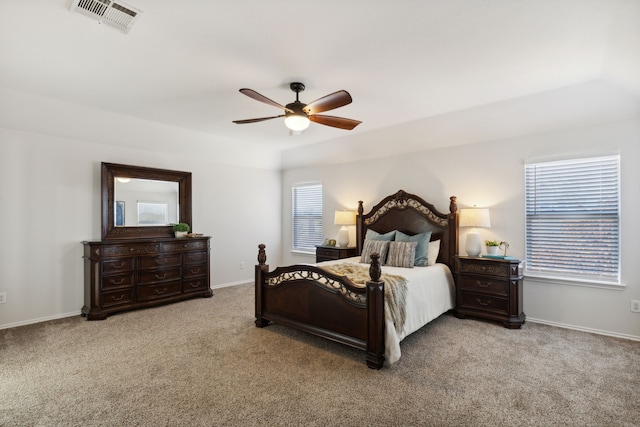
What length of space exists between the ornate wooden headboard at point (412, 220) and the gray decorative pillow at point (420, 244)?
212 millimetres

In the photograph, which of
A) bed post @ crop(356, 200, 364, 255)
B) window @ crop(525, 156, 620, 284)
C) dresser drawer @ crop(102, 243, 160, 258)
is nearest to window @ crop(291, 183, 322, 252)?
bed post @ crop(356, 200, 364, 255)

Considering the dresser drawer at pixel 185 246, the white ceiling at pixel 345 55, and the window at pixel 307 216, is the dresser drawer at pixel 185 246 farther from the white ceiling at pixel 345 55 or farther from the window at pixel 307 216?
the window at pixel 307 216

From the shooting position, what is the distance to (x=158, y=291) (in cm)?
471

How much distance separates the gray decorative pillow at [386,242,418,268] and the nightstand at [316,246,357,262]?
1.24m

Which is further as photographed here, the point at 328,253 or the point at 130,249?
the point at 328,253

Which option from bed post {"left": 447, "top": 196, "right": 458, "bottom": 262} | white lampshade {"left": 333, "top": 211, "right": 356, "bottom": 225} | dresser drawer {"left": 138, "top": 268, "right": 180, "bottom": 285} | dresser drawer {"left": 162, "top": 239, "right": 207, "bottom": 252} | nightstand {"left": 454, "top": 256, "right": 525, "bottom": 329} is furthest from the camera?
white lampshade {"left": 333, "top": 211, "right": 356, "bottom": 225}

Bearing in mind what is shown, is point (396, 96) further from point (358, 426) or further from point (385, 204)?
point (358, 426)

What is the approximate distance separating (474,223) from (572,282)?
1227mm

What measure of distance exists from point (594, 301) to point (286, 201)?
17.2ft

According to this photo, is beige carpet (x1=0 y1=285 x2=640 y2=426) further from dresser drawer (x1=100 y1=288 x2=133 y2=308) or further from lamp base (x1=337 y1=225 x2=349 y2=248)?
lamp base (x1=337 y1=225 x2=349 y2=248)

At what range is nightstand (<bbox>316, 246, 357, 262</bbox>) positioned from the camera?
5.46 metres

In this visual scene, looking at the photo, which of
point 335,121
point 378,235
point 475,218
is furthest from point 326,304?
point 475,218

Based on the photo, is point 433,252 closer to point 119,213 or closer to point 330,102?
point 330,102

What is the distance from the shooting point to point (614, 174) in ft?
11.7
